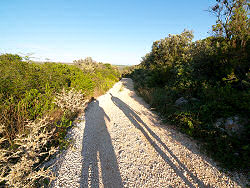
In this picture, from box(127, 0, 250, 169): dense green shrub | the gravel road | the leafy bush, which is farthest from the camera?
box(127, 0, 250, 169): dense green shrub

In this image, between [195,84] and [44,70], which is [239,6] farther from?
[44,70]

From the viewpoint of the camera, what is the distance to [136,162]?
2.79 m

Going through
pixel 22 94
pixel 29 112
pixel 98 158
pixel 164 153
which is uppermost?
pixel 22 94

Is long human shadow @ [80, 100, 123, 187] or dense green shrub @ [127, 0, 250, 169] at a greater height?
dense green shrub @ [127, 0, 250, 169]

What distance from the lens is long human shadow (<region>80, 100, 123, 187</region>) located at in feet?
7.66

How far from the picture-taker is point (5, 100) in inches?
120

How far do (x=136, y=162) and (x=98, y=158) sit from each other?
112 cm

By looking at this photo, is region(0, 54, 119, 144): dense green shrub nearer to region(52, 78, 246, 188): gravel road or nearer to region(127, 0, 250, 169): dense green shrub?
region(52, 78, 246, 188): gravel road

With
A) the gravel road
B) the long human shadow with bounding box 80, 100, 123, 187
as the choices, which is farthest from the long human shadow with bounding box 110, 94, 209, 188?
the long human shadow with bounding box 80, 100, 123, 187

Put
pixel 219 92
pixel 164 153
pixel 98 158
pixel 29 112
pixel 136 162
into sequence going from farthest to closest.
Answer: pixel 219 92, pixel 29 112, pixel 164 153, pixel 98 158, pixel 136 162

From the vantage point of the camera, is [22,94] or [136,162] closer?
[136,162]

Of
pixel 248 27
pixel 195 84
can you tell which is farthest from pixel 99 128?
pixel 248 27

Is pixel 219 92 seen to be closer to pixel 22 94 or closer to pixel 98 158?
pixel 98 158

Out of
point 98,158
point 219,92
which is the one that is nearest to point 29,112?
point 98,158
